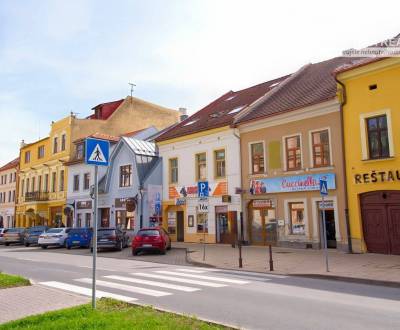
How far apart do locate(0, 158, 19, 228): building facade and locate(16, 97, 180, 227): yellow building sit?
520 centimetres

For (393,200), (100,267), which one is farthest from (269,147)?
(100,267)

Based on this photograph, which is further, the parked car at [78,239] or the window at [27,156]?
the window at [27,156]

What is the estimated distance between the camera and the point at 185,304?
8.12m

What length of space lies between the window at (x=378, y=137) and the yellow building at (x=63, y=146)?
91.1 ft

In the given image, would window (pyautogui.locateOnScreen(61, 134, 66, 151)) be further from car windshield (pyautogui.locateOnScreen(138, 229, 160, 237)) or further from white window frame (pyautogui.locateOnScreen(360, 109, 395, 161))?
white window frame (pyautogui.locateOnScreen(360, 109, 395, 161))

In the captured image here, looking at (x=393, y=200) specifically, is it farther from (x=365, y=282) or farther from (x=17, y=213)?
(x=17, y=213)

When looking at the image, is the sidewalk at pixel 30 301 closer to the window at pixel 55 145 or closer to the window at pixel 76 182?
the window at pixel 76 182

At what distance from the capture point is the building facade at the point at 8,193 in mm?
50353

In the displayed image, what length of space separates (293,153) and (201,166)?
7.25 m

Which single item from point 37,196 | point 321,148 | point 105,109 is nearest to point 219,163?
point 321,148

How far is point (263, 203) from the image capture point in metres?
22.0

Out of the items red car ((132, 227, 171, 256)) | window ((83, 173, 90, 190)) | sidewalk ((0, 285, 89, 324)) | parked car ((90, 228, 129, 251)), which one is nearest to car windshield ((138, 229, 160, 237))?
red car ((132, 227, 171, 256))

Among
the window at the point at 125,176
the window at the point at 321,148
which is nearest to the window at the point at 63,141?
the window at the point at 125,176

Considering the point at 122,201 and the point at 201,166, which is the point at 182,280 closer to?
the point at 201,166
